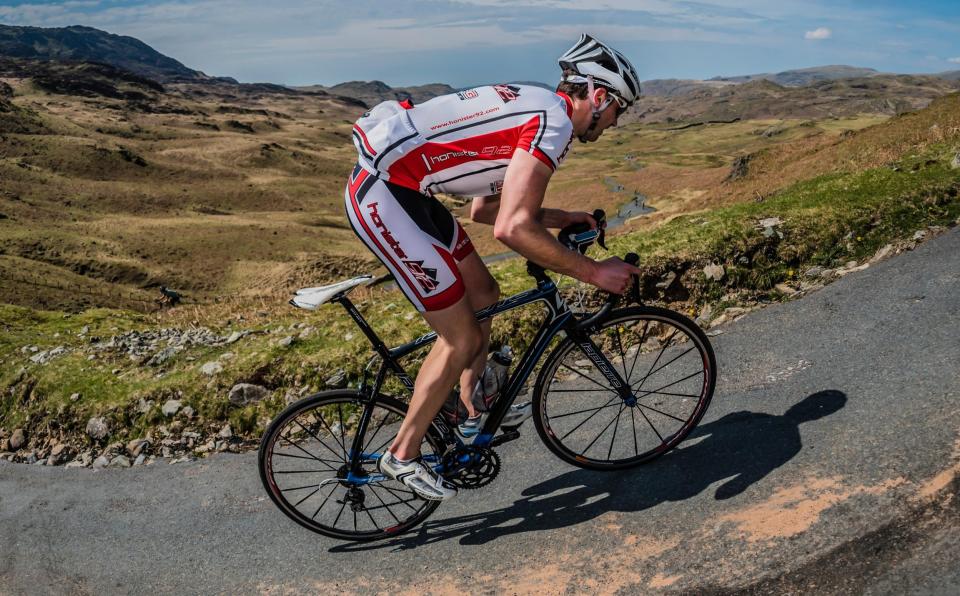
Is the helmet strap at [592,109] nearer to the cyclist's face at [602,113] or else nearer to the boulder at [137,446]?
the cyclist's face at [602,113]

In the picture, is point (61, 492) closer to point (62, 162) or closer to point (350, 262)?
point (350, 262)

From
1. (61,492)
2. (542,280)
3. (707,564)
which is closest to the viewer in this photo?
(707,564)

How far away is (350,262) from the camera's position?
71438 millimetres

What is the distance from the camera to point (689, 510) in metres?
4.77

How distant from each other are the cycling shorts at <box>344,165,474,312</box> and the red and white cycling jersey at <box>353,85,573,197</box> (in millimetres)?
109

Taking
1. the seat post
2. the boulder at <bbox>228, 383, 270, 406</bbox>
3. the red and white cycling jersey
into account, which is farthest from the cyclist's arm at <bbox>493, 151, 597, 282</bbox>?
the boulder at <bbox>228, 383, 270, 406</bbox>

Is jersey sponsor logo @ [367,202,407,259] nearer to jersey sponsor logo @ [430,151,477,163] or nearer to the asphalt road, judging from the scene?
jersey sponsor logo @ [430,151,477,163]

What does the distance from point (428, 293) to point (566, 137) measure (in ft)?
4.67

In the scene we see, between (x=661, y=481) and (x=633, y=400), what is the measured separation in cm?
69

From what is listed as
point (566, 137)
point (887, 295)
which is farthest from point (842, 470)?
point (887, 295)

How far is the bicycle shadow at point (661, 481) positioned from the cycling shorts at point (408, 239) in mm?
1996

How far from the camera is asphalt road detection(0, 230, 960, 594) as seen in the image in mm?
4047

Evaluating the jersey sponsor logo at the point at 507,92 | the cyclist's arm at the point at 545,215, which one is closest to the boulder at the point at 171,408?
the cyclist's arm at the point at 545,215

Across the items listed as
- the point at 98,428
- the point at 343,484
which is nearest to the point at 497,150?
the point at 343,484
